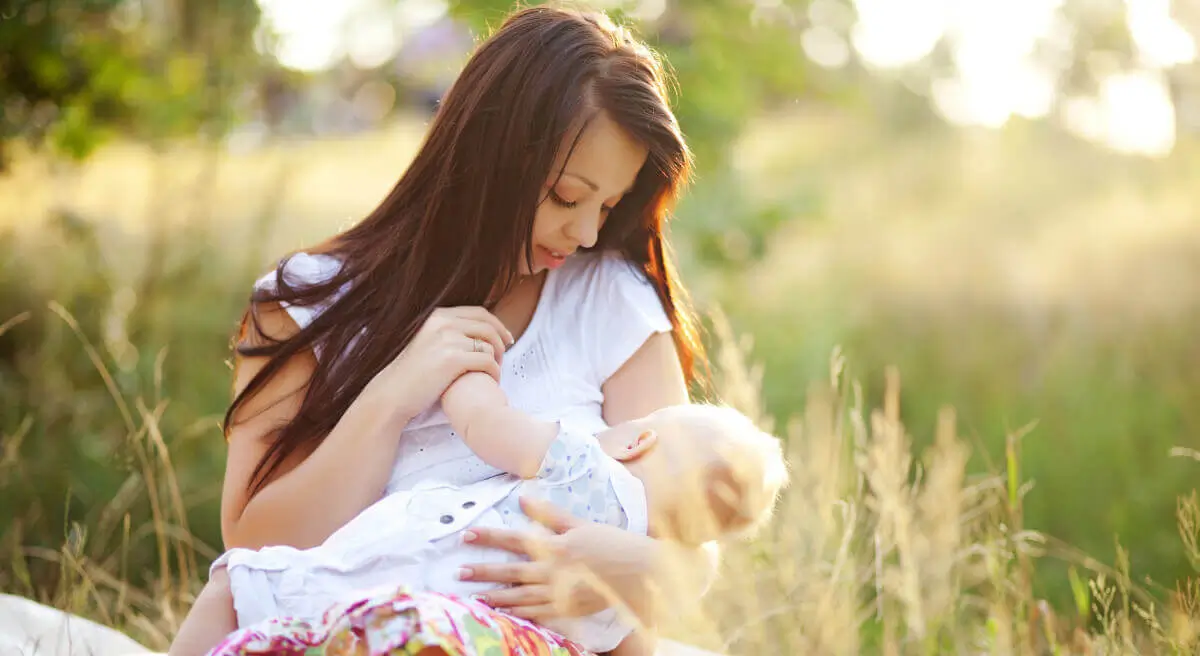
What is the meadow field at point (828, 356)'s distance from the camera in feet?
9.63

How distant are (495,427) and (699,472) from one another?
34cm

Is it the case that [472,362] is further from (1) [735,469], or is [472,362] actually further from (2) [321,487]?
(1) [735,469]

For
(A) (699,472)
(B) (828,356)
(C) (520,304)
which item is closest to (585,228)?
(C) (520,304)

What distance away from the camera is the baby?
167 centimetres

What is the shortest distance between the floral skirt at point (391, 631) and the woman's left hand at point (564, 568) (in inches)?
5.3

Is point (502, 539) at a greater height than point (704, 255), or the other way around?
point (502, 539)

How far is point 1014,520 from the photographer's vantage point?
229cm

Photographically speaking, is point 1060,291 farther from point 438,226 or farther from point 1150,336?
point 438,226

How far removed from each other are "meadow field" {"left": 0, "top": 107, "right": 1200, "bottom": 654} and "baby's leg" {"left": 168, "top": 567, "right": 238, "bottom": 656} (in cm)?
91

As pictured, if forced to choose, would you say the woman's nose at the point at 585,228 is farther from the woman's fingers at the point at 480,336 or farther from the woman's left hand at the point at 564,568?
the woman's left hand at the point at 564,568

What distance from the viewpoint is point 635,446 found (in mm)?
1955

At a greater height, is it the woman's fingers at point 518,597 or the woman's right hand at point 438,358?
the woman's right hand at point 438,358

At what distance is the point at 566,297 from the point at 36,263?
3.59 metres

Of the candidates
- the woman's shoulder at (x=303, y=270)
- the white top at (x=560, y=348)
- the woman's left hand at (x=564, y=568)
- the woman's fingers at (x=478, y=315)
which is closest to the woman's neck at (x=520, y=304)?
the white top at (x=560, y=348)
